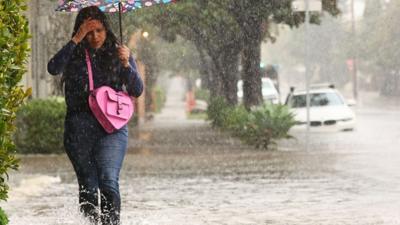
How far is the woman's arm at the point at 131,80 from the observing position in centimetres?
718

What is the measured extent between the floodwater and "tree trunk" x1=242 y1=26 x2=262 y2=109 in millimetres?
1928

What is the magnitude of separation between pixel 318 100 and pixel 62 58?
20.9m

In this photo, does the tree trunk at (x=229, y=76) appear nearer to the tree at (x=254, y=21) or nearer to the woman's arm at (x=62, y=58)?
the tree at (x=254, y=21)

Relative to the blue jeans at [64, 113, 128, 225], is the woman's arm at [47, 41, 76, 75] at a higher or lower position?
higher

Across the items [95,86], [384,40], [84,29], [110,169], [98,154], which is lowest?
[110,169]

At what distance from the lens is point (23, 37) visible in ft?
20.8

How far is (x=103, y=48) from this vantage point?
723 centimetres

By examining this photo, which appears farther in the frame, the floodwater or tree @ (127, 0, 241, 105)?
tree @ (127, 0, 241, 105)

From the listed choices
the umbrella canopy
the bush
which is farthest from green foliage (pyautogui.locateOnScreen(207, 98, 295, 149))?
the umbrella canopy

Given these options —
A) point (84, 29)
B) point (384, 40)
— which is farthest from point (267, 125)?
point (384, 40)

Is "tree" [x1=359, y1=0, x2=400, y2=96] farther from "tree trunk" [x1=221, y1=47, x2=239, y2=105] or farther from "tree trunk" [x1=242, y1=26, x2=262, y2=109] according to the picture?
"tree trunk" [x1=242, y1=26, x2=262, y2=109]

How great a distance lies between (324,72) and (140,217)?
98284mm

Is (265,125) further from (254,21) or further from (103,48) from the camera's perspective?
(103,48)

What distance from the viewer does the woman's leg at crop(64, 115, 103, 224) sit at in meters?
7.13
